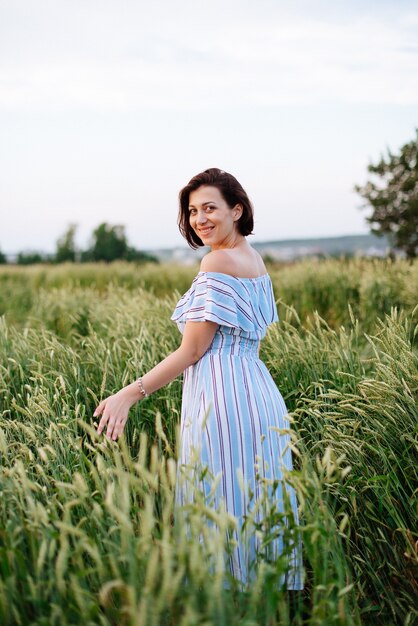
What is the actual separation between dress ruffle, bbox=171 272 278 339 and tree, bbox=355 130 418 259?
1937 centimetres

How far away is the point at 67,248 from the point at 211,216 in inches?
1258

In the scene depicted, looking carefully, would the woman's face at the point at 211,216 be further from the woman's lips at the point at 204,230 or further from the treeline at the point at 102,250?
the treeline at the point at 102,250

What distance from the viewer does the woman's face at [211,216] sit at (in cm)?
232

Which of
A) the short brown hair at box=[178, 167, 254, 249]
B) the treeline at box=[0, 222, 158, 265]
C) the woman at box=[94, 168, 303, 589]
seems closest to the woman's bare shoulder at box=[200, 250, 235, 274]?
the woman at box=[94, 168, 303, 589]

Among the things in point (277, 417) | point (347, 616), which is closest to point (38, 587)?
point (347, 616)

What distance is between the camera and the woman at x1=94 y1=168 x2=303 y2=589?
2105mm

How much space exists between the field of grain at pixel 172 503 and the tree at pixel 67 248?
2857 cm

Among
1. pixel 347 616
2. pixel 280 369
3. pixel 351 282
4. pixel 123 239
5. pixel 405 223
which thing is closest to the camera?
pixel 347 616

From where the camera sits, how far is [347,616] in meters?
1.63

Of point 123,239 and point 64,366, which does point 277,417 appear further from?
point 123,239

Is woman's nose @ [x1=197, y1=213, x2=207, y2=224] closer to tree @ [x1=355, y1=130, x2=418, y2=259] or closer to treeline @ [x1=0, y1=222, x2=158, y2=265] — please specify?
tree @ [x1=355, y1=130, x2=418, y2=259]

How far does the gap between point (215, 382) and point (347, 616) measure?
33.0 inches

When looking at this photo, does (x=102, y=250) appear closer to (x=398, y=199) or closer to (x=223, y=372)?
(x=398, y=199)

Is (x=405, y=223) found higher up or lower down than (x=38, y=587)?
higher up
